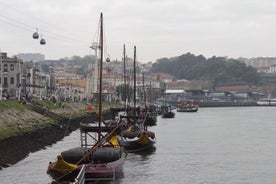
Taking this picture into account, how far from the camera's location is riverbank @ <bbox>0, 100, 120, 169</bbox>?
49438mm

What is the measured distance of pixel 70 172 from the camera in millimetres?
37875

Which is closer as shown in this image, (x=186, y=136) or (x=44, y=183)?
(x=44, y=183)

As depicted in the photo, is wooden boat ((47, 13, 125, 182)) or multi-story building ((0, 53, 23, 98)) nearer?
wooden boat ((47, 13, 125, 182))

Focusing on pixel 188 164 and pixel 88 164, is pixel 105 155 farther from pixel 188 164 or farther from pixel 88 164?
pixel 188 164

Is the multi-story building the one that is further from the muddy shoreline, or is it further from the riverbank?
the muddy shoreline

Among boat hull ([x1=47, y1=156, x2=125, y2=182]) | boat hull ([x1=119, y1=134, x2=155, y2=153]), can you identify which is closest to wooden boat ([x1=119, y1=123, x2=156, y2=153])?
boat hull ([x1=119, y1=134, x2=155, y2=153])

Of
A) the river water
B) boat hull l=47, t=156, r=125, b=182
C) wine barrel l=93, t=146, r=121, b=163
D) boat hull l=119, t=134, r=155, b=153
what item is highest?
wine barrel l=93, t=146, r=121, b=163

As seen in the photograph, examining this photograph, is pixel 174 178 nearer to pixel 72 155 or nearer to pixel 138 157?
pixel 72 155

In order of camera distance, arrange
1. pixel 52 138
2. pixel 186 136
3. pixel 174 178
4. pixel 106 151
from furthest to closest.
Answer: pixel 186 136
pixel 52 138
pixel 174 178
pixel 106 151

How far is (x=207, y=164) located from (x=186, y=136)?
3257cm

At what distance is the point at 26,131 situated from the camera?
60.7m

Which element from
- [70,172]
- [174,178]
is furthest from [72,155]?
[174,178]

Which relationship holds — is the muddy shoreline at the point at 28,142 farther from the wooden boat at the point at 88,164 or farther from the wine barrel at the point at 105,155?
the wine barrel at the point at 105,155

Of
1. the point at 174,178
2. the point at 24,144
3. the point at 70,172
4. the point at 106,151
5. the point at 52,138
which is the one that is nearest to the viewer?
the point at 70,172
